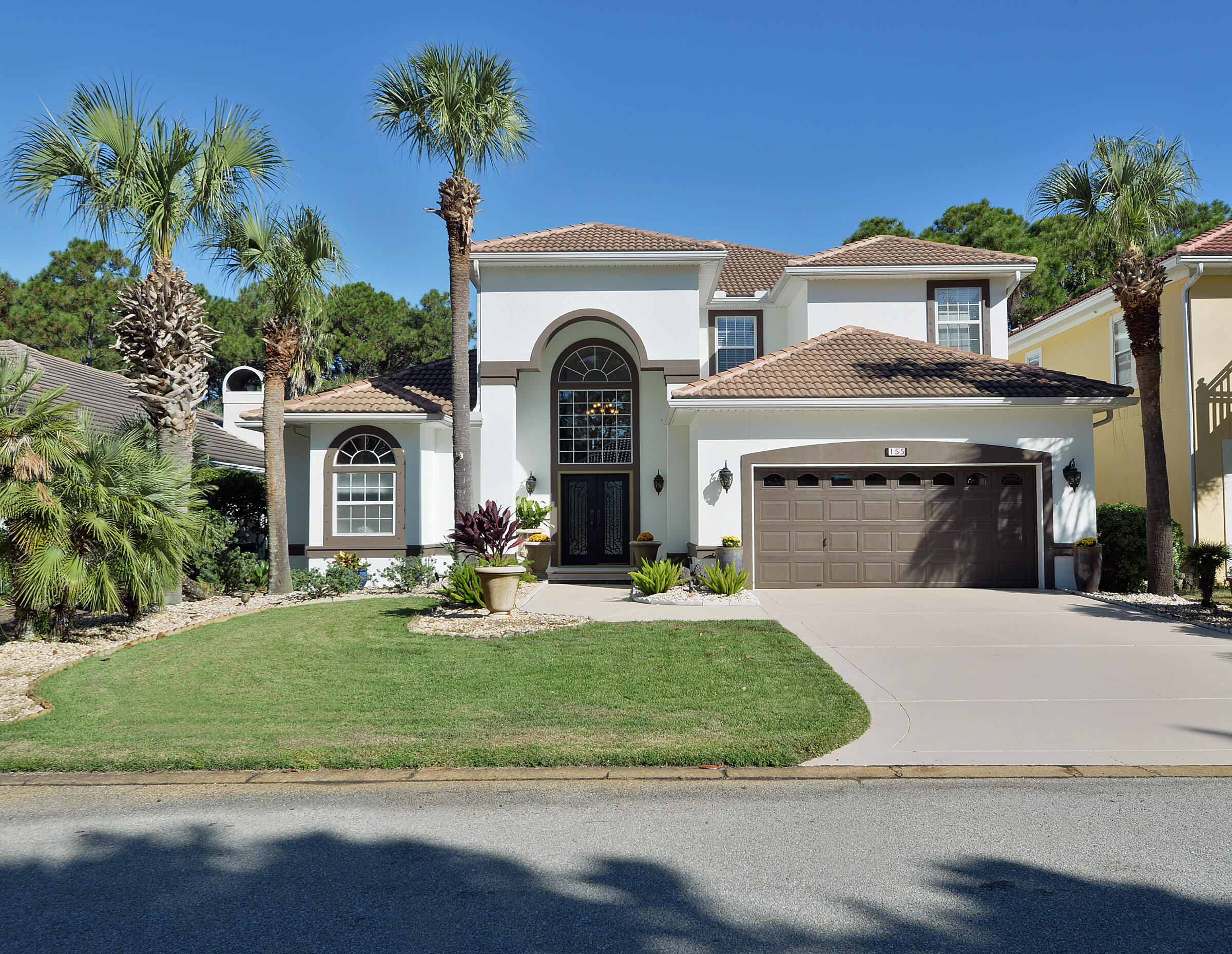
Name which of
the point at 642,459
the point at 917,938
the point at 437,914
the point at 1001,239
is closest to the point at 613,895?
the point at 437,914

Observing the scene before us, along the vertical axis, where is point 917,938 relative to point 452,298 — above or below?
below

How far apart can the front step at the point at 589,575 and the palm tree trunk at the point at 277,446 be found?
18.4ft

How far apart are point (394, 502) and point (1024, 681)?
12.7 metres

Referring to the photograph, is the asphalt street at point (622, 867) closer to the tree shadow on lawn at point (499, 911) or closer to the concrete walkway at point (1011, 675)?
the tree shadow on lawn at point (499, 911)

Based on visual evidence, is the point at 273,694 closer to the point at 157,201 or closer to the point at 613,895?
the point at 613,895

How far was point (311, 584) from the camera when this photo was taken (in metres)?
15.7

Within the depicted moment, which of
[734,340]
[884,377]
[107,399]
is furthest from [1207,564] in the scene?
[107,399]

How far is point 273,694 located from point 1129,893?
23.2ft

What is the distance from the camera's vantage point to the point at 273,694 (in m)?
8.09

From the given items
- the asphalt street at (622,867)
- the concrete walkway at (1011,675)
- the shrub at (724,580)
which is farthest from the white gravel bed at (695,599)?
the asphalt street at (622,867)

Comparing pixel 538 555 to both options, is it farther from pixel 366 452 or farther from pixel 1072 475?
pixel 1072 475

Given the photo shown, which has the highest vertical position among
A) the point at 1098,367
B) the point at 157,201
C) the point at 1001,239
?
the point at 1001,239

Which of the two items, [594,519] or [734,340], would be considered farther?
[734,340]

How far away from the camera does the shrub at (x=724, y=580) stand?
553 inches
